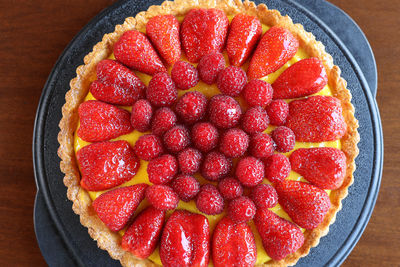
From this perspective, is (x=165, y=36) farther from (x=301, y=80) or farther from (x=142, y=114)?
(x=301, y=80)

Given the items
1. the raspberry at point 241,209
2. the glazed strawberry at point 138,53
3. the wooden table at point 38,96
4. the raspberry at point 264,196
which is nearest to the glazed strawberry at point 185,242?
the raspberry at point 241,209

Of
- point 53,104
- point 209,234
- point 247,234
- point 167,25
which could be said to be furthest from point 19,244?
point 167,25

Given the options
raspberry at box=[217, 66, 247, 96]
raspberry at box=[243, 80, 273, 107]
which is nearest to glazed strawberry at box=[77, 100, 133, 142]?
raspberry at box=[217, 66, 247, 96]

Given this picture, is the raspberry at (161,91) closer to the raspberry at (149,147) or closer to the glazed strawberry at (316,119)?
the raspberry at (149,147)

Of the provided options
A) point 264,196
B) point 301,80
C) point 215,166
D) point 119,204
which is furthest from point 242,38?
point 119,204

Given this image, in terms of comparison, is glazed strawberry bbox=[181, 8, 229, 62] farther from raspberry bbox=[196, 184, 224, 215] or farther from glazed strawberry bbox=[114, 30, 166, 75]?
raspberry bbox=[196, 184, 224, 215]
